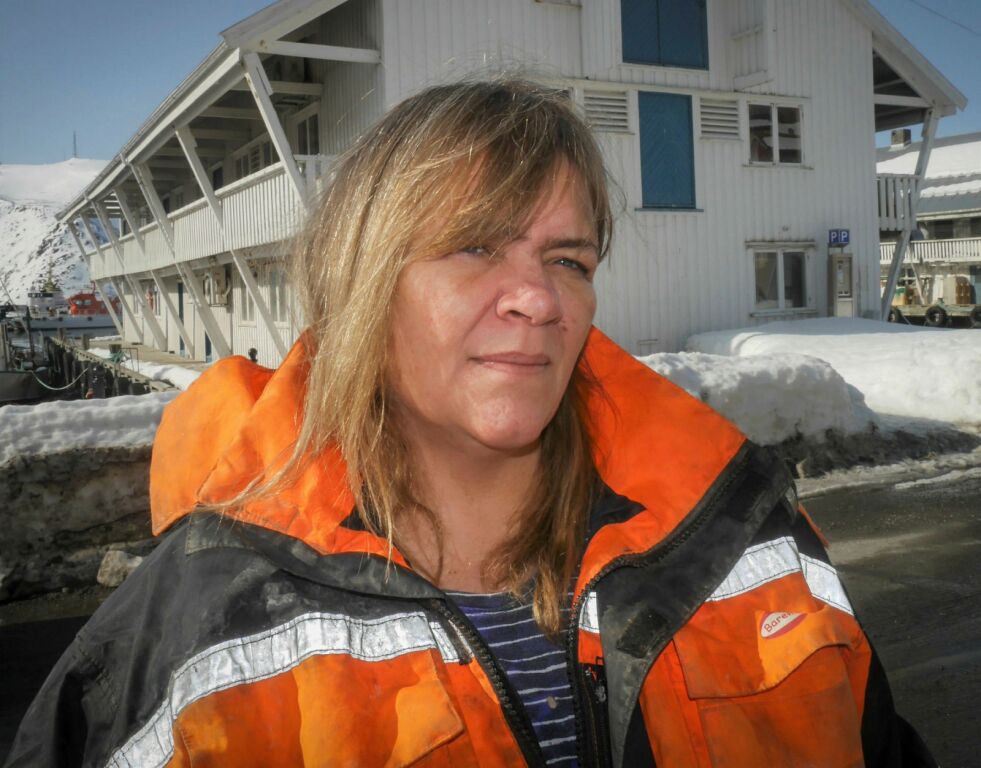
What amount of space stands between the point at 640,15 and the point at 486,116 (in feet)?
45.7

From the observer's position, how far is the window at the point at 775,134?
15.9 meters

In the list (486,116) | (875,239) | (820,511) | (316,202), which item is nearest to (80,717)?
(316,202)

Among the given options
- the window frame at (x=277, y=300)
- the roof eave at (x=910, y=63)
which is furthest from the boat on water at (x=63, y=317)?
the roof eave at (x=910, y=63)

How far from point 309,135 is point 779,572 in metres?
15.0

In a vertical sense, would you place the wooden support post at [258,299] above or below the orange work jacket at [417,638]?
above

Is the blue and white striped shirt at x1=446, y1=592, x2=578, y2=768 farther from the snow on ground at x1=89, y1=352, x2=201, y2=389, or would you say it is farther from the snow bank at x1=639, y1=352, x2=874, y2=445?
the snow on ground at x1=89, y1=352, x2=201, y2=389

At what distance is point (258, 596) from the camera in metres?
1.38

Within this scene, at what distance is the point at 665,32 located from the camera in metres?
14.6

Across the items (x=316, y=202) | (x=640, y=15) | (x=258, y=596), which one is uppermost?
(x=640, y=15)

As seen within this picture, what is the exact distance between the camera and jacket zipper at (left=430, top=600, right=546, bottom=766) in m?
1.41

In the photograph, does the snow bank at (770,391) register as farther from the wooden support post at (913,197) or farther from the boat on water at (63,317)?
the boat on water at (63,317)

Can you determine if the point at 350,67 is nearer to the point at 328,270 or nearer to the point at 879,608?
the point at 879,608

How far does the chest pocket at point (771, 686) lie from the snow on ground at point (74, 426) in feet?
16.4

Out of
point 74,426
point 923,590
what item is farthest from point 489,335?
point 74,426
